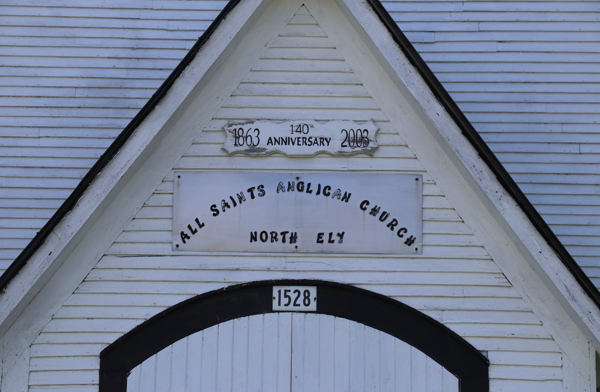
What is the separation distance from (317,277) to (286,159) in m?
1.05

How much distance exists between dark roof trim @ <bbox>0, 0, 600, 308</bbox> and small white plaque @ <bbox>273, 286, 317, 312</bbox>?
1762 millimetres

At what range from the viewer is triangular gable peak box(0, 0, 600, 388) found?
5133mm

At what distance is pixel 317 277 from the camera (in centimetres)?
559

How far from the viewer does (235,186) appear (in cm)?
564

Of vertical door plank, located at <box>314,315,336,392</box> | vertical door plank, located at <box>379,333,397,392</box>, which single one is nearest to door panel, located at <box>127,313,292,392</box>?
vertical door plank, located at <box>314,315,336,392</box>

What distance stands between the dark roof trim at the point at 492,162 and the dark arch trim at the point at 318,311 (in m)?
1.06

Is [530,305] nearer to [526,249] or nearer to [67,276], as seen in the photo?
[526,249]

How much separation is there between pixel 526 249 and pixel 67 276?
3735 mm

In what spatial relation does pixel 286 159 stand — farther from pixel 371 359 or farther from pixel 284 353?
pixel 371 359

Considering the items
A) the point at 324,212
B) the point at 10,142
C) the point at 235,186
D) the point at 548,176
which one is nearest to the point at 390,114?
the point at 324,212

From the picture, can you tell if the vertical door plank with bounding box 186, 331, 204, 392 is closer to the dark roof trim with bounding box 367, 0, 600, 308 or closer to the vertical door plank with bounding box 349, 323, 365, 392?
the vertical door plank with bounding box 349, 323, 365, 392

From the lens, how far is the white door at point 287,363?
546cm

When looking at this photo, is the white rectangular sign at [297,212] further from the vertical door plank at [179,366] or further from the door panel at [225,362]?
the vertical door plank at [179,366]

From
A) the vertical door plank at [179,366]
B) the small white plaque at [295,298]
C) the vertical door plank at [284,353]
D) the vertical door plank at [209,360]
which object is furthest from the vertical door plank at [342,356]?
the vertical door plank at [179,366]
